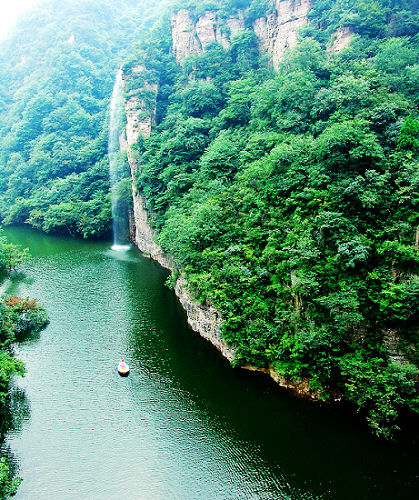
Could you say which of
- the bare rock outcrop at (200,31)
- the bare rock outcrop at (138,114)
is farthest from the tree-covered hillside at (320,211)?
the bare rock outcrop at (200,31)

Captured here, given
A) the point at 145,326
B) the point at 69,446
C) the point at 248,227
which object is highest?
the point at 248,227

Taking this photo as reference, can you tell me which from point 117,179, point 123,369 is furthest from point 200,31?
point 123,369

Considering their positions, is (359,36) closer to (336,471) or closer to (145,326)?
(145,326)

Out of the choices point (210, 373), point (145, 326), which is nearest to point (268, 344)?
point (210, 373)

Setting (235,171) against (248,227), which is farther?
(235,171)

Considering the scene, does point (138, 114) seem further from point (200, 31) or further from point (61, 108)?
point (61, 108)
